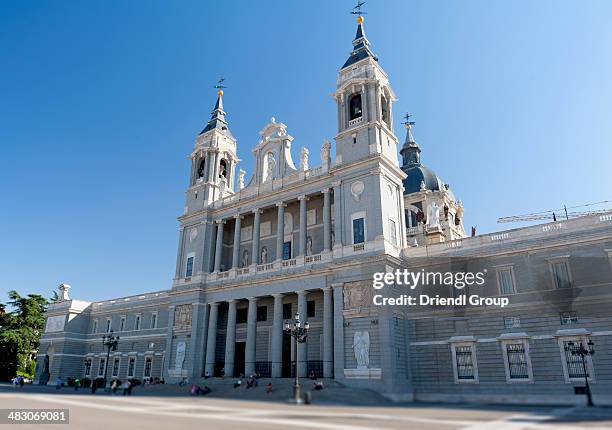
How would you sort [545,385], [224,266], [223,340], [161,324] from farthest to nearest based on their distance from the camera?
[161,324] → [224,266] → [223,340] → [545,385]

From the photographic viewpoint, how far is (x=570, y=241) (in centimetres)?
2800

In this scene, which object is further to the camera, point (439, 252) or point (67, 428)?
point (439, 252)

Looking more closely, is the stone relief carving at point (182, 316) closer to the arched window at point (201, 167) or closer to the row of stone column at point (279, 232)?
the row of stone column at point (279, 232)

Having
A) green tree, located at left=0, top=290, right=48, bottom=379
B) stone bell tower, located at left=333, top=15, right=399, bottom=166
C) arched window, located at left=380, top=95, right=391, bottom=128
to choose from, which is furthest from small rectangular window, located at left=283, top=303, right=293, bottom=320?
green tree, located at left=0, top=290, right=48, bottom=379

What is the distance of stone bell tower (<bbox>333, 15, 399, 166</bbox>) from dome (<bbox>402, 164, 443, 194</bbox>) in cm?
2286

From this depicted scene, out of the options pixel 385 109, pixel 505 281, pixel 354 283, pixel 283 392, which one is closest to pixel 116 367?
pixel 283 392

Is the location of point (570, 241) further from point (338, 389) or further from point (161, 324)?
point (161, 324)

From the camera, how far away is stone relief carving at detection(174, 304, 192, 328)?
42.3m

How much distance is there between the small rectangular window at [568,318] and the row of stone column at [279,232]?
16.7 meters

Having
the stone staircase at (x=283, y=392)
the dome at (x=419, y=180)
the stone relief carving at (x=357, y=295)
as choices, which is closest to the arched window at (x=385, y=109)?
the stone relief carving at (x=357, y=295)

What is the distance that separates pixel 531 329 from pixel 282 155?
83.7 ft

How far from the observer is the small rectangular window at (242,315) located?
4206 cm

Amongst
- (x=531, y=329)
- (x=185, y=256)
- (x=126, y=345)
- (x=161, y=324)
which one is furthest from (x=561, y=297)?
(x=126, y=345)

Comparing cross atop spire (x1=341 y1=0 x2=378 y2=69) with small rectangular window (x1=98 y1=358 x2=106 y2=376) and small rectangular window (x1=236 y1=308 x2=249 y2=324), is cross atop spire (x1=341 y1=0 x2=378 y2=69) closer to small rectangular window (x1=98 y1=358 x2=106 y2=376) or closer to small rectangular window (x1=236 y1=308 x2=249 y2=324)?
small rectangular window (x1=236 y1=308 x2=249 y2=324)
